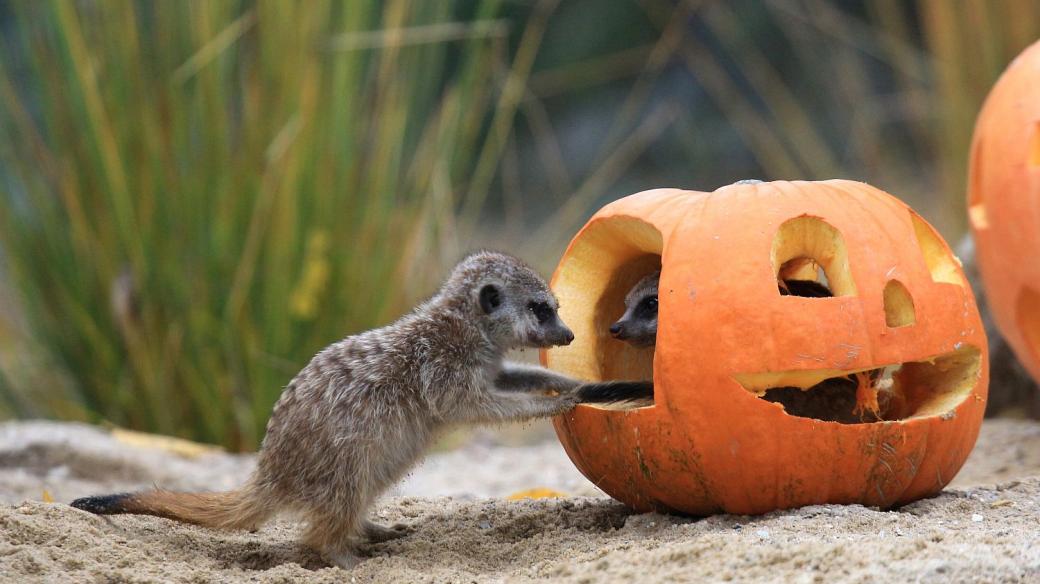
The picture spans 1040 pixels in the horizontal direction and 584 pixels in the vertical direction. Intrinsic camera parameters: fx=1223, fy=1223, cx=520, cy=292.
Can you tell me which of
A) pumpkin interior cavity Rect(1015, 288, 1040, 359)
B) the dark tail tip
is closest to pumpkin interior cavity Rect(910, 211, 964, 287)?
pumpkin interior cavity Rect(1015, 288, 1040, 359)

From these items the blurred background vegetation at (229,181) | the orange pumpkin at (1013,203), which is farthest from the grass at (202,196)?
the orange pumpkin at (1013,203)

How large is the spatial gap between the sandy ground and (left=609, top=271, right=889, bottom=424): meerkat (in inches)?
13.3

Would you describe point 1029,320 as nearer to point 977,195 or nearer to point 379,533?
point 977,195

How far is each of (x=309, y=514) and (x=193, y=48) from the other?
8.21 feet

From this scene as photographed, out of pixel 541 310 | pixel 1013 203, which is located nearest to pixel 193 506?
pixel 541 310

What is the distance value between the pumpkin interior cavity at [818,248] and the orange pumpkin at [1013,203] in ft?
4.06

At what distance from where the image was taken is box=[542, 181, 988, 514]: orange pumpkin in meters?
2.89

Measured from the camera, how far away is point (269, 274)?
5.04 m

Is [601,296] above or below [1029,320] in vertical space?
above

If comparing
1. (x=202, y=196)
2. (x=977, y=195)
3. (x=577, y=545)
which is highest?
(x=202, y=196)

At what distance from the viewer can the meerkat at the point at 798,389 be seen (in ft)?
10.7

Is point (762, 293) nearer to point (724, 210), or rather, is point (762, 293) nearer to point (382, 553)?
point (724, 210)

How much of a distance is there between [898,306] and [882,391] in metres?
0.44

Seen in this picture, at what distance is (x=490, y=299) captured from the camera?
3482mm
